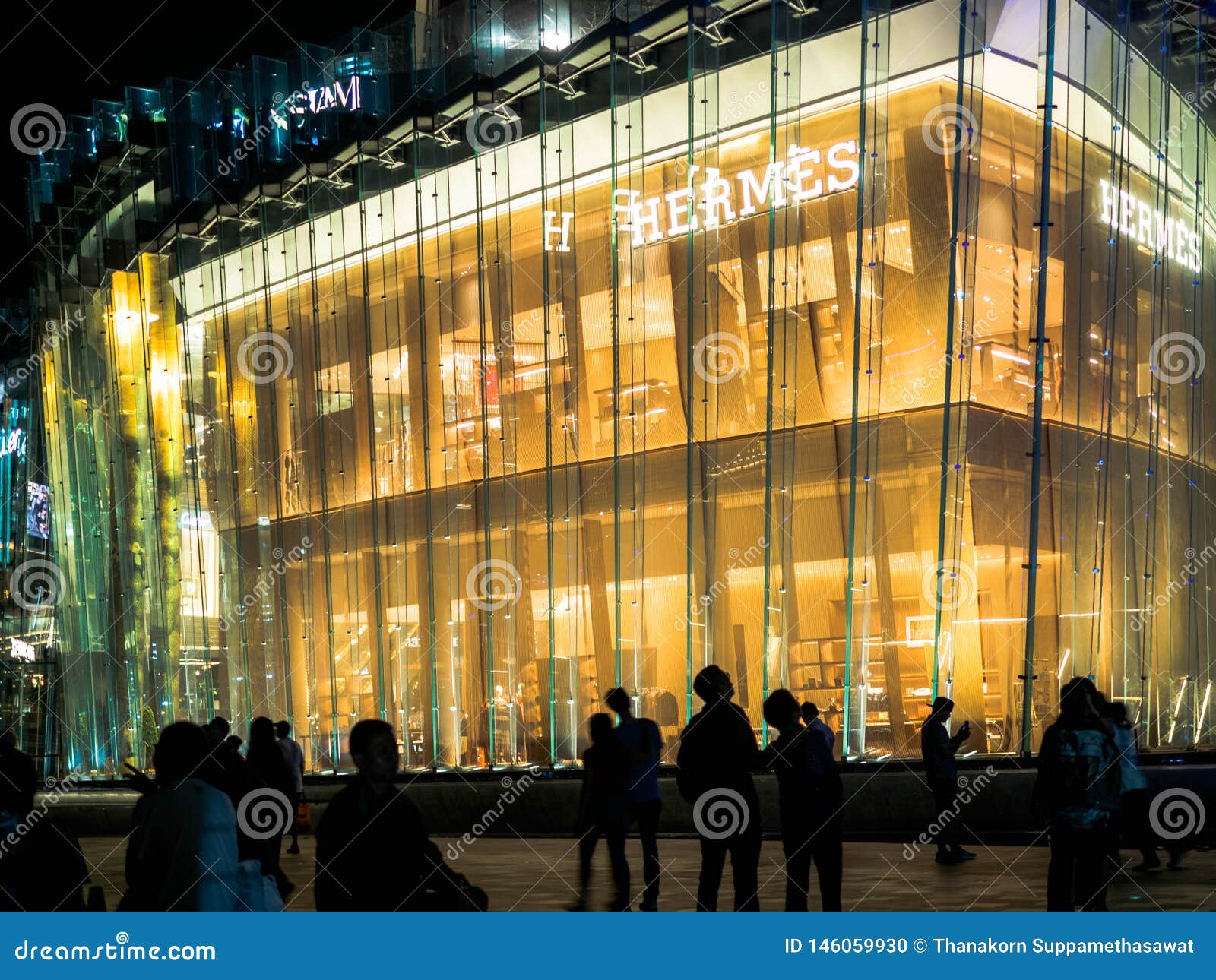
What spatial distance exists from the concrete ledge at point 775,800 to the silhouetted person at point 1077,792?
17.5 ft

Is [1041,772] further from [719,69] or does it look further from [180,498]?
[180,498]

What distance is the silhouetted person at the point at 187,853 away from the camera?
185 inches

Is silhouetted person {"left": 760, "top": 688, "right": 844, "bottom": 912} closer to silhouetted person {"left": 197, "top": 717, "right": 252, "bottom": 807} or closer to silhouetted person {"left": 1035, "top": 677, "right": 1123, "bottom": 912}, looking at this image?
silhouetted person {"left": 1035, "top": 677, "right": 1123, "bottom": 912}

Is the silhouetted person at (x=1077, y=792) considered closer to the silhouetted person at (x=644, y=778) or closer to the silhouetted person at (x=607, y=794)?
the silhouetted person at (x=644, y=778)

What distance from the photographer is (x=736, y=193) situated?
56.3 feet

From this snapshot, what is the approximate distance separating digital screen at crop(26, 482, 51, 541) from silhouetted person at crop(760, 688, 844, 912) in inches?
1030

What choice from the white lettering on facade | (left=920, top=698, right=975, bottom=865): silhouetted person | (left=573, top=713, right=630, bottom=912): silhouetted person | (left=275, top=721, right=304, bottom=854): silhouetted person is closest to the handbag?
(left=573, top=713, right=630, bottom=912): silhouetted person

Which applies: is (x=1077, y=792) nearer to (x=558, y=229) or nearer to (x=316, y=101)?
(x=558, y=229)

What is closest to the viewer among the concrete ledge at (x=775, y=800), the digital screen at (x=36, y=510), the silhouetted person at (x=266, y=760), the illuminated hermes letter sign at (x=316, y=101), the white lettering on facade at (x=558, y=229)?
the silhouetted person at (x=266, y=760)

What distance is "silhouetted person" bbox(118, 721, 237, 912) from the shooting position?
15.4 ft

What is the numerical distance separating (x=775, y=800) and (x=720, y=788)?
7.69 m

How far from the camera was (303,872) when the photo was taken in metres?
13.6

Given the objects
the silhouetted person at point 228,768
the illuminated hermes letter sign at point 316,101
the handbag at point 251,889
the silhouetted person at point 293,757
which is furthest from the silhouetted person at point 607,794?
the illuminated hermes letter sign at point 316,101

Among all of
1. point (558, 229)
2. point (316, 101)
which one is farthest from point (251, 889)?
point (316, 101)
